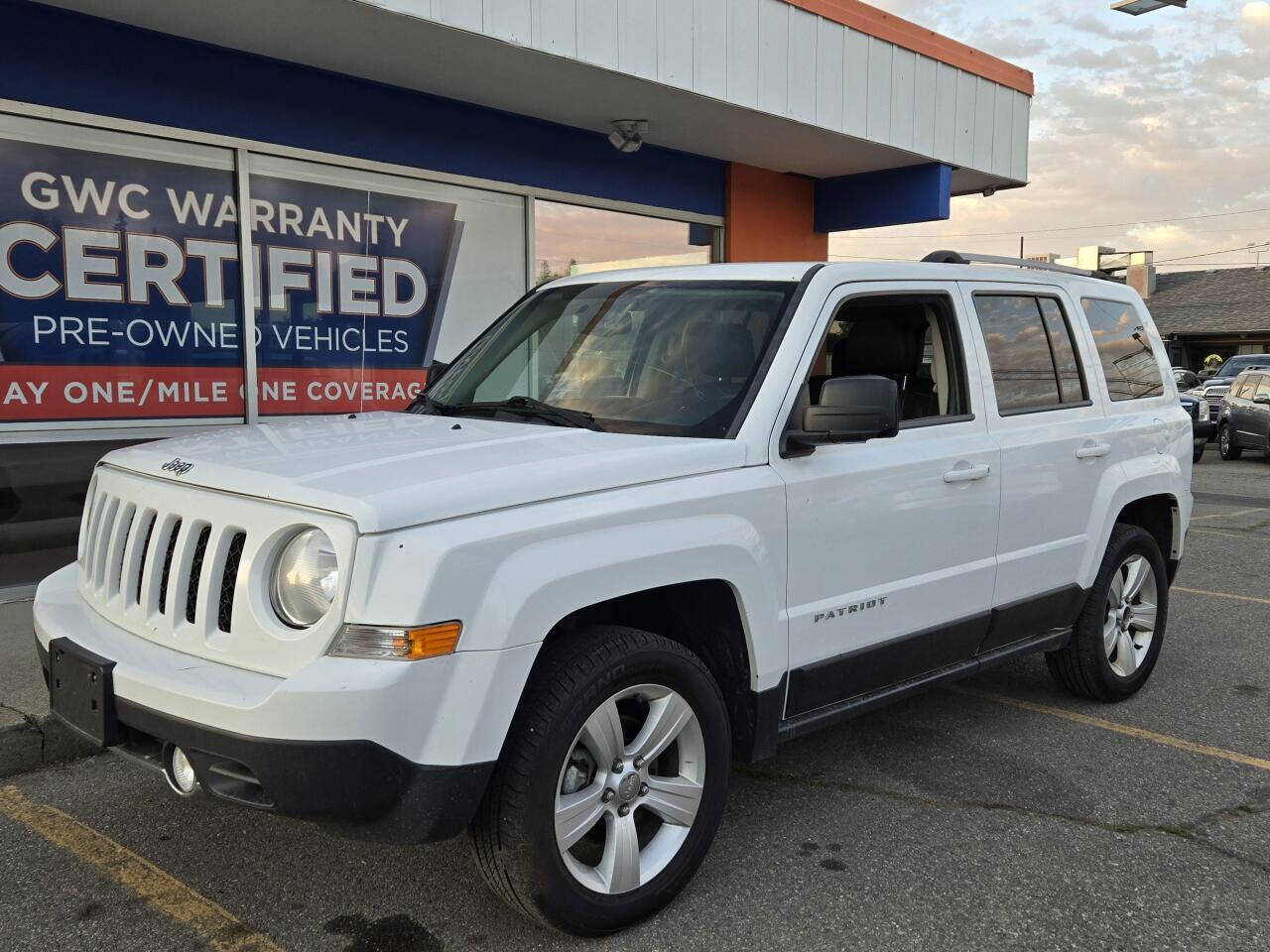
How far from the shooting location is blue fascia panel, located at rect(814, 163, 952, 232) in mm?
10508

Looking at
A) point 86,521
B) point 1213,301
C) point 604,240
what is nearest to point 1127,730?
point 86,521

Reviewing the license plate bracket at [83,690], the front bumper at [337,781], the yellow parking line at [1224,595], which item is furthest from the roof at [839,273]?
the yellow parking line at [1224,595]

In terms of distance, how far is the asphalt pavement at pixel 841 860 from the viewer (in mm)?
2988

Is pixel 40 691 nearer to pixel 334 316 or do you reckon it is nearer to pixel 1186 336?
pixel 334 316

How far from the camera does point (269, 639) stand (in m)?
2.56

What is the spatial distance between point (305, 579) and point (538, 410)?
1.24 m

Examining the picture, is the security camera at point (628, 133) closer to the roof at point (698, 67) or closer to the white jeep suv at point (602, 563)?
the roof at point (698, 67)

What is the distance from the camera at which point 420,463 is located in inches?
113

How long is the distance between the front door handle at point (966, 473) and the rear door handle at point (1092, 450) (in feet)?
2.40

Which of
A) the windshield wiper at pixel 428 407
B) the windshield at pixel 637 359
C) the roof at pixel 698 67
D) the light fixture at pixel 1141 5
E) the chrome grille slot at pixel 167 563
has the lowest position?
the chrome grille slot at pixel 167 563

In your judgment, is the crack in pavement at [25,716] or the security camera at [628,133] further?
the security camera at [628,133]

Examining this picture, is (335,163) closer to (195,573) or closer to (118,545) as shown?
(118,545)

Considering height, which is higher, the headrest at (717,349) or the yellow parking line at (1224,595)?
the headrest at (717,349)

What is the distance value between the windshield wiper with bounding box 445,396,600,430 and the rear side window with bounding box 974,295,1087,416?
1748mm
